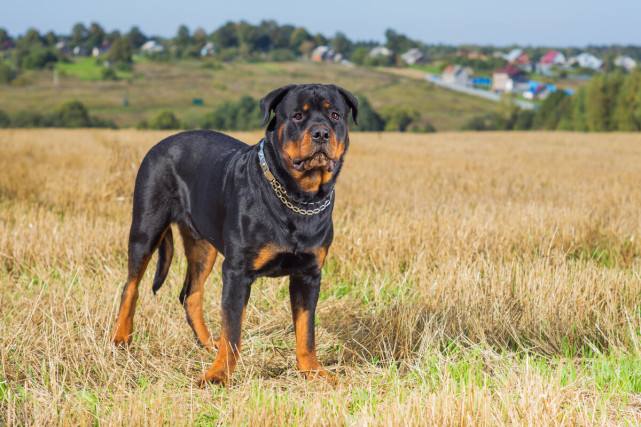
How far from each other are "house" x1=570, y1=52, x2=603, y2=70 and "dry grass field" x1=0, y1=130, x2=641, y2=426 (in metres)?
182

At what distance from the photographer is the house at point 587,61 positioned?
180250 millimetres

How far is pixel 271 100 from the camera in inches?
161

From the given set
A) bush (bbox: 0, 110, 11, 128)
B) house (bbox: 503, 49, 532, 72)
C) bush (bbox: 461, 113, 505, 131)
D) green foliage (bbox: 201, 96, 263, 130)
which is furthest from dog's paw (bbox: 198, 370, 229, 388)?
house (bbox: 503, 49, 532, 72)

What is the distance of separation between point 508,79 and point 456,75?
9.02 m

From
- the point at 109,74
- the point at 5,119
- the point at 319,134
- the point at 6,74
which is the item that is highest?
the point at 319,134

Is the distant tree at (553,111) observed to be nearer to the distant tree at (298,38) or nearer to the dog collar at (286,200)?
the dog collar at (286,200)

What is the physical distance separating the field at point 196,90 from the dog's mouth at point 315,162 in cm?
6583

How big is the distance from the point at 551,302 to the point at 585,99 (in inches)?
2333

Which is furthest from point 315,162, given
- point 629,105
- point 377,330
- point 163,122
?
point 163,122

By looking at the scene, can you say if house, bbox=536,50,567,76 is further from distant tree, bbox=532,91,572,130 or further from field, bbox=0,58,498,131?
distant tree, bbox=532,91,572,130

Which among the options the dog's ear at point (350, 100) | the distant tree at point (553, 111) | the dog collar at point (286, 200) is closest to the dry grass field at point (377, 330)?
the dog collar at point (286, 200)

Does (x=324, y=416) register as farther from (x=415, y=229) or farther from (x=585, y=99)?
(x=585, y=99)

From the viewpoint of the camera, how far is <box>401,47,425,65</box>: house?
16612 cm

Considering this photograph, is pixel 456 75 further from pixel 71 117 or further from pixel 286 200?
pixel 286 200
